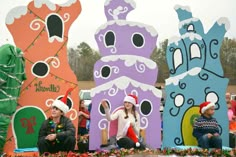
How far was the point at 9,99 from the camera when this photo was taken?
4.38 metres

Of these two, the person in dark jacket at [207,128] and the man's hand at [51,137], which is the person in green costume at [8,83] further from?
the person in dark jacket at [207,128]

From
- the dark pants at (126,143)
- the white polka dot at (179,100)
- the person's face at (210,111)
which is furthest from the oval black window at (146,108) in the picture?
the person's face at (210,111)

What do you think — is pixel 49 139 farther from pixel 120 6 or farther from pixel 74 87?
pixel 120 6

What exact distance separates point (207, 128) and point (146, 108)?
82cm

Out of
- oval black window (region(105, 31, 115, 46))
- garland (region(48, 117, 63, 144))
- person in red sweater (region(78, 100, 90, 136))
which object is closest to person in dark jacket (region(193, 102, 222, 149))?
oval black window (region(105, 31, 115, 46))

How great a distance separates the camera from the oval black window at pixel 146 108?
4.98m

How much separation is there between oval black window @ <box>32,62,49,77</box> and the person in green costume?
0.94ft

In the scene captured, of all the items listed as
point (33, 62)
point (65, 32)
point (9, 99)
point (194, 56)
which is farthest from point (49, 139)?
point (194, 56)

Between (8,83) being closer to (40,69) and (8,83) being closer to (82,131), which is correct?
(40,69)

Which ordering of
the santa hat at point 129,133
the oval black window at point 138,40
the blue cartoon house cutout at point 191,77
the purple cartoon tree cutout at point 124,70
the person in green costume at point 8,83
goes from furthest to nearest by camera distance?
the blue cartoon house cutout at point 191,77, the oval black window at point 138,40, the purple cartoon tree cutout at point 124,70, the santa hat at point 129,133, the person in green costume at point 8,83

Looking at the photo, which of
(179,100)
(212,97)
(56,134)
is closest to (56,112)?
(56,134)

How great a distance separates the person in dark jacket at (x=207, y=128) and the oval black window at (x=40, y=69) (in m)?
2.06

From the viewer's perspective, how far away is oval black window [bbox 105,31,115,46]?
194 inches

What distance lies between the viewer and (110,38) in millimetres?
4941
